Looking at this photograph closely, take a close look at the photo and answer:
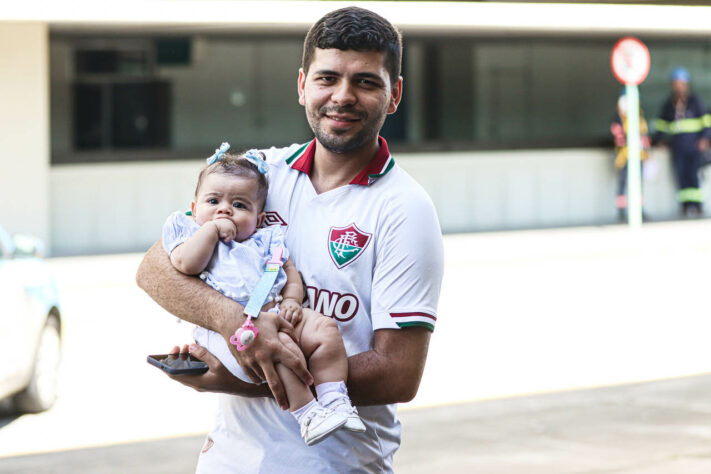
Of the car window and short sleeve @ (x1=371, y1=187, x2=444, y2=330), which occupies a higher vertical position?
short sleeve @ (x1=371, y1=187, x2=444, y2=330)

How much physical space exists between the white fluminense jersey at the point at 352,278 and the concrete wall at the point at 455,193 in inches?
607

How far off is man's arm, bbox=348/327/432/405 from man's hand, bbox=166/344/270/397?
0.22 meters

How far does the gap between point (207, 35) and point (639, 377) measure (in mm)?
12504

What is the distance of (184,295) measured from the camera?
8.74 ft

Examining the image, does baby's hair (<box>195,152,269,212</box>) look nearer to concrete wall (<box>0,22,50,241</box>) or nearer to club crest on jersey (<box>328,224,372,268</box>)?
club crest on jersey (<box>328,224,372,268</box>)

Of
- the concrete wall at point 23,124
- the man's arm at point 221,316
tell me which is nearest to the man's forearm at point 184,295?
the man's arm at point 221,316

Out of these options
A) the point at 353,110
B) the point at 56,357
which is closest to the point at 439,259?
the point at 353,110

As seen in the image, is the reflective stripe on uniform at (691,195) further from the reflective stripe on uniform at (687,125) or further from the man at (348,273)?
the man at (348,273)

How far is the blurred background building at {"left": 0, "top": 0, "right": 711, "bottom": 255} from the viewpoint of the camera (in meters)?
17.0

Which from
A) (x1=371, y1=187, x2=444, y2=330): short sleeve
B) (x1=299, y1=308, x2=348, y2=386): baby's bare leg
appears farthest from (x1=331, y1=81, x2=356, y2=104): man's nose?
(x1=299, y1=308, x2=348, y2=386): baby's bare leg

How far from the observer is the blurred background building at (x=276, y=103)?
669 inches

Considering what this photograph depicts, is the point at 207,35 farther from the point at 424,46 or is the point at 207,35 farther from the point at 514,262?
the point at 514,262

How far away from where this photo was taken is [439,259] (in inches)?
103

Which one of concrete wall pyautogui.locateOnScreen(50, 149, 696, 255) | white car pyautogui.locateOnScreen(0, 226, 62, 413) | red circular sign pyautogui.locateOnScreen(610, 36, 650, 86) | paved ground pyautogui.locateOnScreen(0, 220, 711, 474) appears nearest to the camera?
paved ground pyautogui.locateOnScreen(0, 220, 711, 474)
